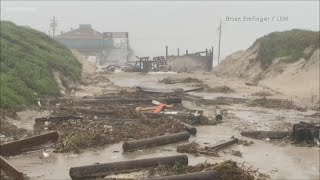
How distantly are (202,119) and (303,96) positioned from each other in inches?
487

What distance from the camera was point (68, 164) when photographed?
9906 millimetres

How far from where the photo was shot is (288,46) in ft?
127

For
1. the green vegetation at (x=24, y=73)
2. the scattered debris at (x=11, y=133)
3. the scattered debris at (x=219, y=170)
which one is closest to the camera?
the scattered debris at (x=219, y=170)

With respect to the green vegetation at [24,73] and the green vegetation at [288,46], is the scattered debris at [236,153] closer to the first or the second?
the green vegetation at [24,73]

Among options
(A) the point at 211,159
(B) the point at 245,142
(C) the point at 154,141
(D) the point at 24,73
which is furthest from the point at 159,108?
(D) the point at 24,73

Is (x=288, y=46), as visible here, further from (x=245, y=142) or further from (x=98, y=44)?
(x=98, y=44)

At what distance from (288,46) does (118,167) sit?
32.6m

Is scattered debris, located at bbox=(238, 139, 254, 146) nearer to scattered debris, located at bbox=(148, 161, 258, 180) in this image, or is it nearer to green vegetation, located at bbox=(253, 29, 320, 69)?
scattered debris, located at bbox=(148, 161, 258, 180)

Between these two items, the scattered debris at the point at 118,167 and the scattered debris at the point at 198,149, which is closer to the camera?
the scattered debris at the point at 118,167

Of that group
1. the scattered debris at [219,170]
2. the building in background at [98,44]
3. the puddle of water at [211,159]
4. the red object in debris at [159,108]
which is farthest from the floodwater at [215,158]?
the building in background at [98,44]

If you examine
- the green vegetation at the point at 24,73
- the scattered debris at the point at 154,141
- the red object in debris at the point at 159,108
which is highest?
the green vegetation at the point at 24,73

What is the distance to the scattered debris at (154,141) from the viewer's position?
1118 cm

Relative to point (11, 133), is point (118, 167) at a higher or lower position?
higher

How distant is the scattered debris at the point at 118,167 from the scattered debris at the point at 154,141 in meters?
2.16
